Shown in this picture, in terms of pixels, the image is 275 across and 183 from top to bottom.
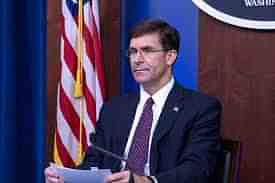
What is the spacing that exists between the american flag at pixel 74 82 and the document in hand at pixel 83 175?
825 millimetres

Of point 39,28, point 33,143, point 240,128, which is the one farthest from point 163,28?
point 33,143

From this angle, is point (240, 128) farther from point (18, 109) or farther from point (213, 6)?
point (18, 109)

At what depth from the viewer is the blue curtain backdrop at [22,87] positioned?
118 inches

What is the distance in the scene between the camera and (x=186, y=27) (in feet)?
9.31

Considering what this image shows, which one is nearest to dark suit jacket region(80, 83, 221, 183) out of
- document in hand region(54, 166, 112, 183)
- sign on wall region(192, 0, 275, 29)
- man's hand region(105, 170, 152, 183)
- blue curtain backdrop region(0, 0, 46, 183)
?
man's hand region(105, 170, 152, 183)

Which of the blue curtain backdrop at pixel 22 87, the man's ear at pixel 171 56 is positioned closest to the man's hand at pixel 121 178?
the man's ear at pixel 171 56

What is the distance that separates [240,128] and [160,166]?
0.69 meters

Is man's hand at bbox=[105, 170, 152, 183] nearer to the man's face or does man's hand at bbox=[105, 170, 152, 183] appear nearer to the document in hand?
the document in hand

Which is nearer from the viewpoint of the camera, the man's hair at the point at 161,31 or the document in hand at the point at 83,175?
the document in hand at the point at 83,175

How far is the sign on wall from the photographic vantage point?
2543 millimetres

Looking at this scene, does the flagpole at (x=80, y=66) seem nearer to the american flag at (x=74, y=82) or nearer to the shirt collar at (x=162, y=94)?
the american flag at (x=74, y=82)

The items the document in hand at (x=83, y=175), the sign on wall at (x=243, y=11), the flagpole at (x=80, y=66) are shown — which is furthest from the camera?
the flagpole at (x=80, y=66)

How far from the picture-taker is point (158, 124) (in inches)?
84.6

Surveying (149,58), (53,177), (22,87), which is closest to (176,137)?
(149,58)
